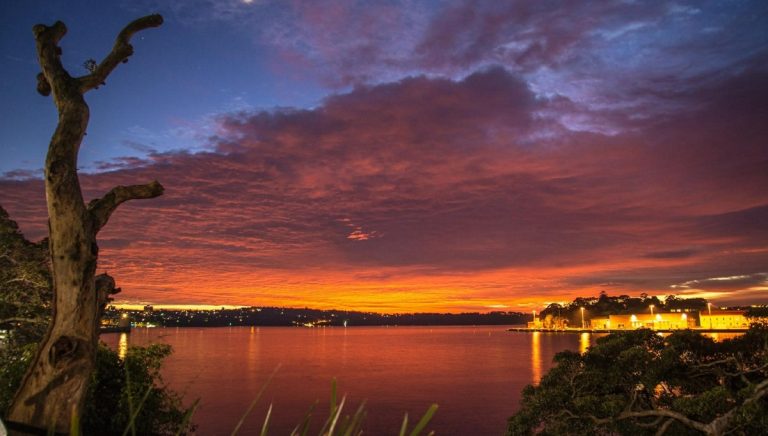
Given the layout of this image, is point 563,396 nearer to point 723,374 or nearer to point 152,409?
point 723,374

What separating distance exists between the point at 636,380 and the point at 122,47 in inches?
735

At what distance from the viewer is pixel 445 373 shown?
280 ft

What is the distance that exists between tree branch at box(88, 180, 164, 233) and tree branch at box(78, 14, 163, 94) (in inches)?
40.3

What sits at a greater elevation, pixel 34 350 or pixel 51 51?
pixel 51 51

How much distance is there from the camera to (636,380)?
1869cm

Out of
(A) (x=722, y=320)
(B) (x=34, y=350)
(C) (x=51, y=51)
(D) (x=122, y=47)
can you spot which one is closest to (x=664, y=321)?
(A) (x=722, y=320)

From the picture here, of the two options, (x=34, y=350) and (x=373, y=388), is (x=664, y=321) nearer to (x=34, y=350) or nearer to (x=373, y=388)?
(x=373, y=388)

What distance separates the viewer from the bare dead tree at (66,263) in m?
3.55

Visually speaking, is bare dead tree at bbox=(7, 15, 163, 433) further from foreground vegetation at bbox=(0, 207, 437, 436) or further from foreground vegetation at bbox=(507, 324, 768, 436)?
foreground vegetation at bbox=(507, 324, 768, 436)

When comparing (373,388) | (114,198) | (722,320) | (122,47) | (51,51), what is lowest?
(373,388)

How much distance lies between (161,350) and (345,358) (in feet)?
306

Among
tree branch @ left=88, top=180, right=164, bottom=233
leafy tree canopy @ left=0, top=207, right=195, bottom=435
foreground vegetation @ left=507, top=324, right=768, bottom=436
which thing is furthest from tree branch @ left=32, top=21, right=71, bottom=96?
foreground vegetation @ left=507, top=324, right=768, bottom=436

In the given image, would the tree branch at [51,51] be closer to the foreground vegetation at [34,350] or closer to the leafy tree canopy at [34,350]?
the foreground vegetation at [34,350]

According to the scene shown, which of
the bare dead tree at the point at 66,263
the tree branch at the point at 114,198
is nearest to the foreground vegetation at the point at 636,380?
the tree branch at the point at 114,198
